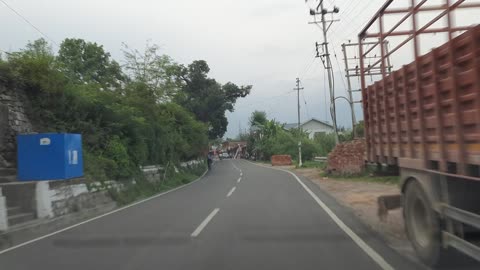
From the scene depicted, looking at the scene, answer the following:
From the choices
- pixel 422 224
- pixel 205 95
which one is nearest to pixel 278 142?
pixel 205 95

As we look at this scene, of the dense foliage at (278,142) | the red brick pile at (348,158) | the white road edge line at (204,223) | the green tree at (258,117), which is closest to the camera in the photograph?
the white road edge line at (204,223)

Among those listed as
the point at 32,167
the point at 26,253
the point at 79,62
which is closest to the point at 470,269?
the point at 26,253

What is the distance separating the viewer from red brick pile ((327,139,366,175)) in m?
29.2

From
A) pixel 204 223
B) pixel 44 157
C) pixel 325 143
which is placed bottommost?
pixel 204 223

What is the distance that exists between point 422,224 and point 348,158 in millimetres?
22203

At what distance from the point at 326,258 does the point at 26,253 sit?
514 cm

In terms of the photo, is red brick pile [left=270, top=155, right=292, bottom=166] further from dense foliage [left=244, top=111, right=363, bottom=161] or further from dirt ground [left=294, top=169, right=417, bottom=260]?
dirt ground [left=294, top=169, right=417, bottom=260]

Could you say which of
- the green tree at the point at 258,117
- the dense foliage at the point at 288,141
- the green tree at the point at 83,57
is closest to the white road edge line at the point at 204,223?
the green tree at the point at 83,57

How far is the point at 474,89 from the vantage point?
18.2 feet

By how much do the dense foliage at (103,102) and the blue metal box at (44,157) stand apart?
9.39 feet

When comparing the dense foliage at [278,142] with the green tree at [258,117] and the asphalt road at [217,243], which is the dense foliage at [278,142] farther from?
the asphalt road at [217,243]

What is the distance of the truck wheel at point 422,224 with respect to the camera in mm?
7109

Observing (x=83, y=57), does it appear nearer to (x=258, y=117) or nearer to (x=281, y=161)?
(x=281, y=161)

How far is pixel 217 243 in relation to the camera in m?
9.64
